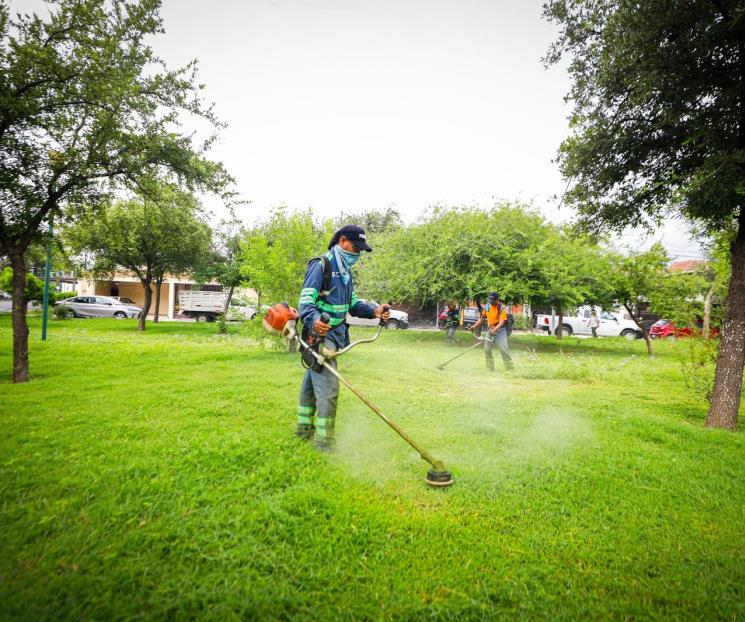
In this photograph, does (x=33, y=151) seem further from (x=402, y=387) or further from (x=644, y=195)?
(x=644, y=195)

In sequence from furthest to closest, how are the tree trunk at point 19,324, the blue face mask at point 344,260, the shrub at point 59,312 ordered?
1. the shrub at point 59,312
2. the tree trunk at point 19,324
3. the blue face mask at point 344,260

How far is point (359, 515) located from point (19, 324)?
24.6ft

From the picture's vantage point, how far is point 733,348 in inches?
215

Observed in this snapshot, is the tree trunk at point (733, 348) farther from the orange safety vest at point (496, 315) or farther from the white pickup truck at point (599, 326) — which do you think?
the white pickup truck at point (599, 326)

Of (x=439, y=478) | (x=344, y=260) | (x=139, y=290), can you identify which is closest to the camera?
(x=439, y=478)

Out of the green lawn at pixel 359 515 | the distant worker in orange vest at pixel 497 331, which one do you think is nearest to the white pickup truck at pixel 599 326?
the distant worker in orange vest at pixel 497 331

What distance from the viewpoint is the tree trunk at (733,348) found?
5.41 meters

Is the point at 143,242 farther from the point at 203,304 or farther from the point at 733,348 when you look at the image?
the point at 733,348

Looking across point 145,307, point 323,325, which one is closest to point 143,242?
point 145,307

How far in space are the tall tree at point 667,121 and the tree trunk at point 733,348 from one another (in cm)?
1

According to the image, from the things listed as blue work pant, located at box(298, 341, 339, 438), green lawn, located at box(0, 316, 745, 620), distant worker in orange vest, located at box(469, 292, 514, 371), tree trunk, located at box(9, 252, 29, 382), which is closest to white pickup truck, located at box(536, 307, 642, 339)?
distant worker in orange vest, located at box(469, 292, 514, 371)

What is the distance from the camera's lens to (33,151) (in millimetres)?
6520

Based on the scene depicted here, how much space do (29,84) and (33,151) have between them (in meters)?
1.05

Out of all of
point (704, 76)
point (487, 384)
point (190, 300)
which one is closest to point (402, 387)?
point (487, 384)
